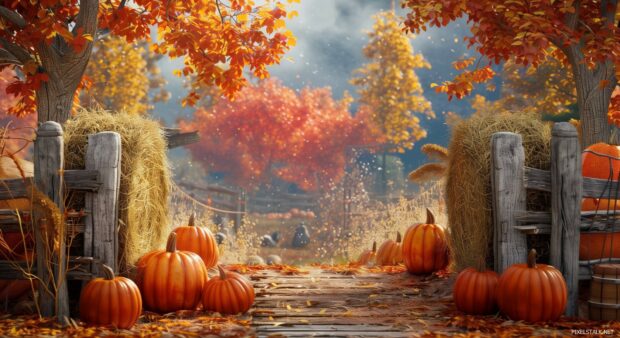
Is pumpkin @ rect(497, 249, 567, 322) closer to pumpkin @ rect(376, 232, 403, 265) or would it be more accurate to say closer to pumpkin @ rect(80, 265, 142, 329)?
pumpkin @ rect(80, 265, 142, 329)

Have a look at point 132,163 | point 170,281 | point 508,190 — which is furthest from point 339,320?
point 132,163

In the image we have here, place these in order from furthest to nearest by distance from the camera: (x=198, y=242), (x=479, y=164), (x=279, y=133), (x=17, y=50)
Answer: (x=279, y=133)
(x=17, y=50)
(x=198, y=242)
(x=479, y=164)

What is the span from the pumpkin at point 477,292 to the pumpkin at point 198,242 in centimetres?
288

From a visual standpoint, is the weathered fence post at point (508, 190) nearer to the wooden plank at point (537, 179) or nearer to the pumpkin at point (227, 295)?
the wooden plank at point (537, 179)

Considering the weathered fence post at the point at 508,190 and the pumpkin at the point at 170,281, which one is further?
the pumpkin at the point at 170,281

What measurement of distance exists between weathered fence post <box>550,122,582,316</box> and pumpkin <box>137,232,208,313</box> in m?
3.09

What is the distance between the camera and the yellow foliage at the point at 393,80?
27141 mm

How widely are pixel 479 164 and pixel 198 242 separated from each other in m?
3.17

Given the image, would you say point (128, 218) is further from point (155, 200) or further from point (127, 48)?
point (127, 48)

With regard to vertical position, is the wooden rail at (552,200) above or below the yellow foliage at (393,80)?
below

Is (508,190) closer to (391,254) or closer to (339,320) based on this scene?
(339,320)

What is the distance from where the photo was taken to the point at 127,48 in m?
22.7

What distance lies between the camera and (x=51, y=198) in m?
5.40

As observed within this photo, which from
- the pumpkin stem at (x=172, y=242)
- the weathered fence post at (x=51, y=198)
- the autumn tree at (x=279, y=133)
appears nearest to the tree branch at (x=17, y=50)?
the weathered fence post at (x=51, y=198)
